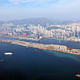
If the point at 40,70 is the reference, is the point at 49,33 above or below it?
above

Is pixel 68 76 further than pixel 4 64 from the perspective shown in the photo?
No

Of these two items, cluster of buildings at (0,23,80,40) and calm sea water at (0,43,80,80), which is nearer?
calm sea water at (0,43,80,80)

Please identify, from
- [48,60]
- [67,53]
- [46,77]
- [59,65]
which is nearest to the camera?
[46,77]

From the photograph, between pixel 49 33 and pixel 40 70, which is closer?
pixel 40 70

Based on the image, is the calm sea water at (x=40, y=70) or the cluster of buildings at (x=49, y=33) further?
the cluster of buildings at (x=49, y=33)

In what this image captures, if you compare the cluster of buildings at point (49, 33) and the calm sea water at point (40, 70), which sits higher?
the cluster of buildings at point (49, 33)

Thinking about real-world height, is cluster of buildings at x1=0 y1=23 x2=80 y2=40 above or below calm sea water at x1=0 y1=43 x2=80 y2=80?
above

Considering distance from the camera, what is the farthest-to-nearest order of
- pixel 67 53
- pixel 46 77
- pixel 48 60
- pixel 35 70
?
pixel 67 53
pixel 48 60
pixel 35 70
pixel 46 77

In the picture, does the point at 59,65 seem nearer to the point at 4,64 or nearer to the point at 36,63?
the point at 36,63

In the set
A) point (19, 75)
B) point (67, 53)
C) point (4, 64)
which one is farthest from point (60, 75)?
point (67, 53)

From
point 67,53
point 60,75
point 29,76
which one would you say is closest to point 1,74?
point 29,76
